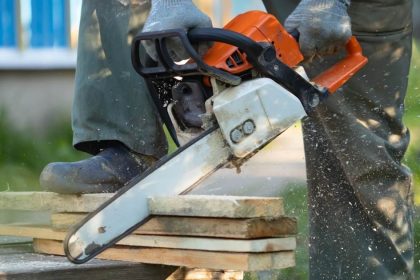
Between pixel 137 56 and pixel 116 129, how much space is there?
526mm

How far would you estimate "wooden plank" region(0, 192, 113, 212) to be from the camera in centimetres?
310

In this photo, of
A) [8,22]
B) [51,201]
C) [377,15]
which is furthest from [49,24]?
[51,201]

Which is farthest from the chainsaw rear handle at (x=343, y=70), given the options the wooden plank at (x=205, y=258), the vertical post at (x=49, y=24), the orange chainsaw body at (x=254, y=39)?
the vertical post at (x=49, y=24)

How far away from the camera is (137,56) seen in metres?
2.95

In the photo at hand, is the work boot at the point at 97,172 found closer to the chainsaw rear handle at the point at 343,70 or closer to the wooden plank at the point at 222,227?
the wooden plank at the point at 222,227

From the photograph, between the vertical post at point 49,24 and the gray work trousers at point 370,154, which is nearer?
the gray work trousers at point 370,154

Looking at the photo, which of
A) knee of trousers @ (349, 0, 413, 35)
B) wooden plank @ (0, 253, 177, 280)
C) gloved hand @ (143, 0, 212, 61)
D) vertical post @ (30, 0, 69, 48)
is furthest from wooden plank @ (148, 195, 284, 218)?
vertical post @ (30, 0, 69, 48)

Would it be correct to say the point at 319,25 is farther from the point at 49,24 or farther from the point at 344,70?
the point at 49,24

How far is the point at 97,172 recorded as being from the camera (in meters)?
3.24

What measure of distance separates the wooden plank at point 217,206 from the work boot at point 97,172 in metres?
0.40

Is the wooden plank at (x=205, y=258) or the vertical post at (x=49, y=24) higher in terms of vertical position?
the wooden plank at (x=205, y=258)

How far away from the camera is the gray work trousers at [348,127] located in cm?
346

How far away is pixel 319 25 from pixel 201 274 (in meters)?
0.83

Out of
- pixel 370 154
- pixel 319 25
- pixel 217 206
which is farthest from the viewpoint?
pixel 370 154
